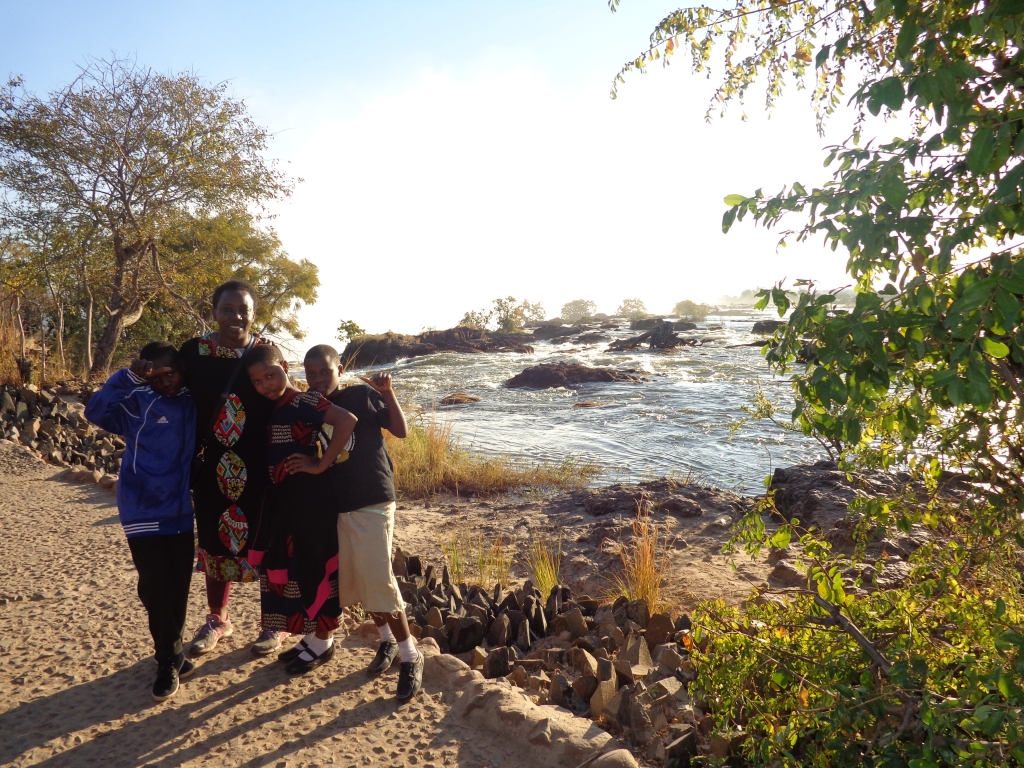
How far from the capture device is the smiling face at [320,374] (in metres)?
3.26

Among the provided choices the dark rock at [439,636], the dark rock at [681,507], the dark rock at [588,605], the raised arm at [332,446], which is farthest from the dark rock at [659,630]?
the dark rock at [681,507]

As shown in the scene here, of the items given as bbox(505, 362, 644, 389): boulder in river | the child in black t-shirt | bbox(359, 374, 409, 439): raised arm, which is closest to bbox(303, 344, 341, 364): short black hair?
the child in black t-shirt

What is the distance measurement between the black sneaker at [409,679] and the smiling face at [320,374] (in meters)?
1.27

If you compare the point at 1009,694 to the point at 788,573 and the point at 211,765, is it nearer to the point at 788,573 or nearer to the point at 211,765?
the point at 211,765

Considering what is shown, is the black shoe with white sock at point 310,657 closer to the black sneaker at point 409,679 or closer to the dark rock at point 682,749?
the black sneaker at point 409,679

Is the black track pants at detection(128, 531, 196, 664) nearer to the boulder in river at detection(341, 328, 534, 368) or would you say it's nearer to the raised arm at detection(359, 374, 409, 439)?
the raised arm at detection(359, 374, 409, 439)

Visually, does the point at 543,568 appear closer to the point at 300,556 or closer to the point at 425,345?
the point at 300,556

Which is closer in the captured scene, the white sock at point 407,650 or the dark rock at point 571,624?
the white sock at point 407,650

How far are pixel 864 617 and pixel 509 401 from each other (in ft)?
49.3

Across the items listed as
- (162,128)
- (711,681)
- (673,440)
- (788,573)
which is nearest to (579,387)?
(673,440)

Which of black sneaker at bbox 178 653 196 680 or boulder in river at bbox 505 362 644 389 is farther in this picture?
boulder in river at bbox 505 362 644 389

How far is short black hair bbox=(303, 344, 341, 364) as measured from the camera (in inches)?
130

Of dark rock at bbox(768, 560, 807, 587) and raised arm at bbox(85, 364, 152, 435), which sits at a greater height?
raised arm at bbox(85, 364, 152, 435)

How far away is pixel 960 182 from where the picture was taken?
1.91 meters
